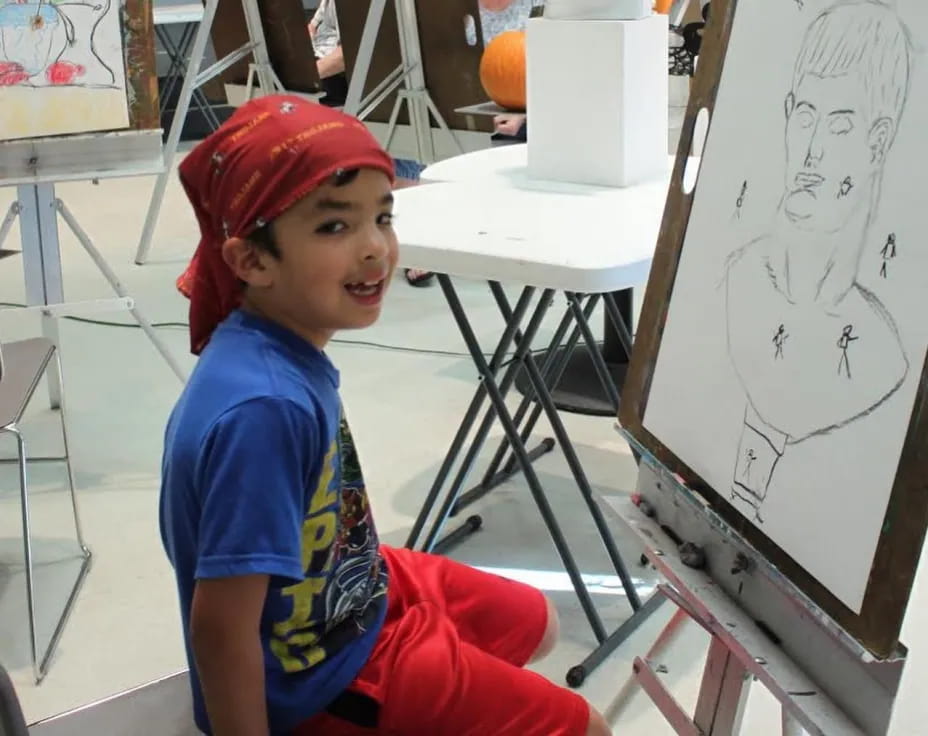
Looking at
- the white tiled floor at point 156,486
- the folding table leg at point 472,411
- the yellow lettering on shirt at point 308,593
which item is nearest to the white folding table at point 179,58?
the white tiled floor at point 156,486

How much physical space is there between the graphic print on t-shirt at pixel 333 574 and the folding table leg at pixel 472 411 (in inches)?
26.7

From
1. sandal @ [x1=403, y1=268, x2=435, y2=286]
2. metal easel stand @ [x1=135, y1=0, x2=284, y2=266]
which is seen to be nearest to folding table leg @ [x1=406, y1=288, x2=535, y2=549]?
sandal @ [x1=403, y1=268, x2=435, y2=286]

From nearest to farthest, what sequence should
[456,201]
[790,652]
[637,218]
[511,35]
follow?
[790,652], [637,218], [456,201], [511,35]

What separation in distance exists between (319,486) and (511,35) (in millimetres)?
1977

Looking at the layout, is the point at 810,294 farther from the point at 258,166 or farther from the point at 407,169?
the point at 407,169

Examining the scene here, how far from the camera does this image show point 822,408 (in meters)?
0.88

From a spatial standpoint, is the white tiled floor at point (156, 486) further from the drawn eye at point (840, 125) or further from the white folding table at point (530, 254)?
the drawn eye at point (840, 125)

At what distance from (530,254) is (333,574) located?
21.3 inches

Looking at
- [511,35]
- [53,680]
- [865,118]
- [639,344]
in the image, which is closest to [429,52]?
[511,35]

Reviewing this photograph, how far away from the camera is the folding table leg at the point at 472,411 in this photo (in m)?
1.85

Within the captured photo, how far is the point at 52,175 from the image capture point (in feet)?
7.60

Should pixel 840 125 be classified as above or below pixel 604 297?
above

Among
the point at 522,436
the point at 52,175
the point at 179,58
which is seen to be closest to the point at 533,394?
the point at 522,436

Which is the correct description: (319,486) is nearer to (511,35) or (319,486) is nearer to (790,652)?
(790,652)
